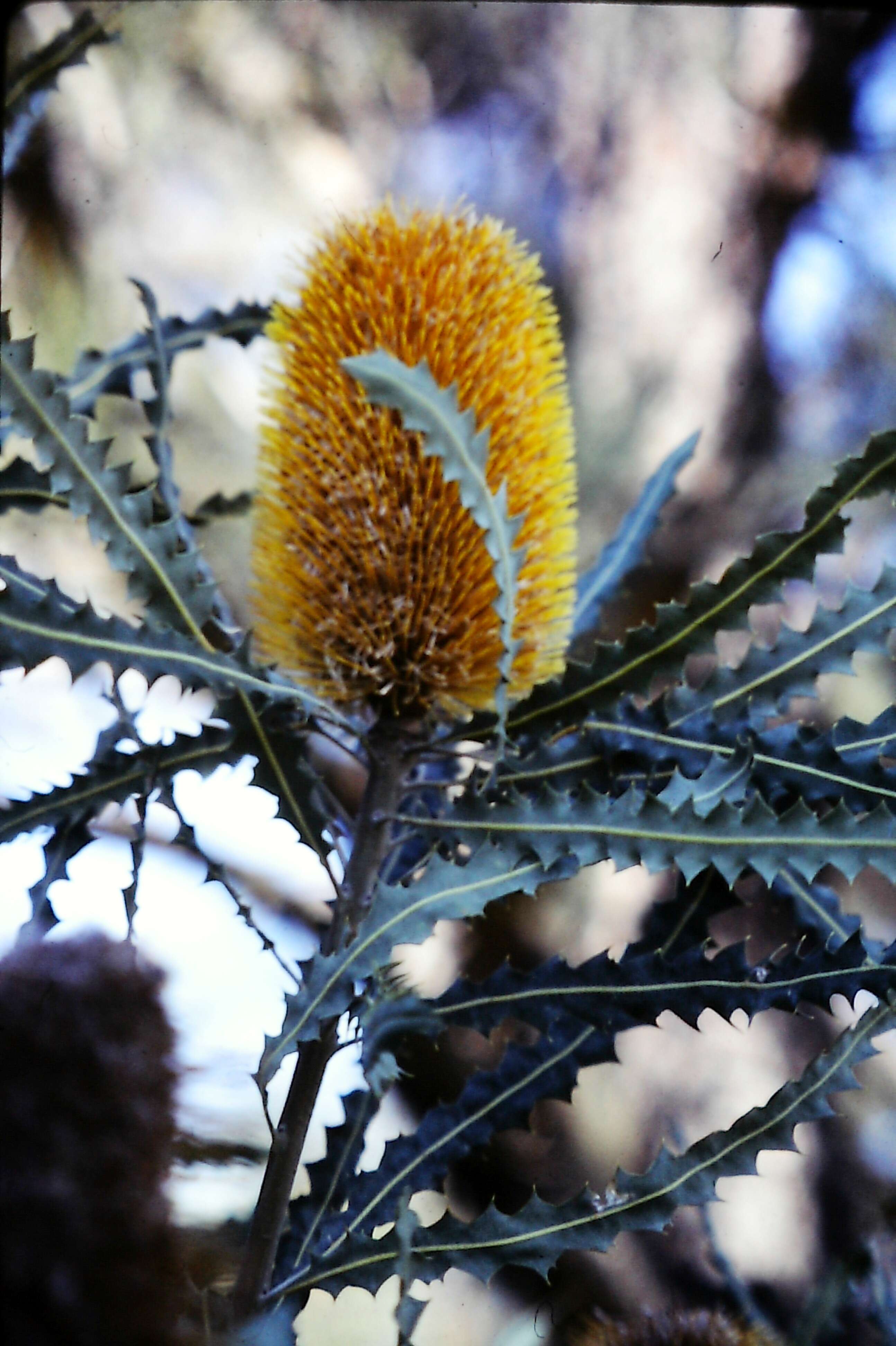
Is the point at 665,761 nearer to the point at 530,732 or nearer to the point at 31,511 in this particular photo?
the point at 530,732

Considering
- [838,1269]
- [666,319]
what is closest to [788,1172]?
[838,1269]

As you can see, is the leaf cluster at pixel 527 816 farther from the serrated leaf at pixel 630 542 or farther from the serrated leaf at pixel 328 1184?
the serrated leaf at pixel 630 542

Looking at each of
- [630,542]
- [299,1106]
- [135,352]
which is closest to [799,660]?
[630,542]

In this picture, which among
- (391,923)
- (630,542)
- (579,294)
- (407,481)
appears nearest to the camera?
(391,923)

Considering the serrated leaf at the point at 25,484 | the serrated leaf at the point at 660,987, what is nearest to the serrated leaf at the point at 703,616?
the serrated leaf at the point at 660,987

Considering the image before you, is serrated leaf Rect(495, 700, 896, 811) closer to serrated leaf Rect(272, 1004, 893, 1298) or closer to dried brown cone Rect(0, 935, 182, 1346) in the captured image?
serrated leaf Rect(272, 1004, 893, 1298)

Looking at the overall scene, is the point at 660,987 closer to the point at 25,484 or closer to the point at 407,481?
the point at 407,481
